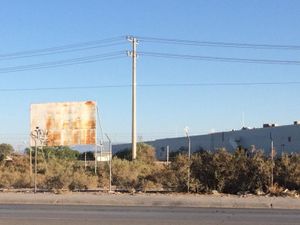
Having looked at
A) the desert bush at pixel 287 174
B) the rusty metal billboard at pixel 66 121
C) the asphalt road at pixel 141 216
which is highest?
the rusty metal billboard at pixel 66 121

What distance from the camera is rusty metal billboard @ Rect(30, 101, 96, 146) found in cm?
3294

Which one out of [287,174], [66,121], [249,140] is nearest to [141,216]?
[287,174]

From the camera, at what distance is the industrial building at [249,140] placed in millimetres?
68188

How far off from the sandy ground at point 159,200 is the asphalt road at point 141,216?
1470 millimetres

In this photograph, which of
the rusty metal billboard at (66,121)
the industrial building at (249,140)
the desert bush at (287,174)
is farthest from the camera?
the industrial building at (249,140)

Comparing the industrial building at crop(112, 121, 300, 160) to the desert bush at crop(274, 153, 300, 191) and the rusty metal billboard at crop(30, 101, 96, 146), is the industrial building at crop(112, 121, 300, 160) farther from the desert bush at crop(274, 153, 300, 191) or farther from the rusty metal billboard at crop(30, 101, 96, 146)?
the desert bush at crop(274, 153, 300, 191)

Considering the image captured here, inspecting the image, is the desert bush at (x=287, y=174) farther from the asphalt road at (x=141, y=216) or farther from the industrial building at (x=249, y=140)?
the industrial building at (x=249, y=140)

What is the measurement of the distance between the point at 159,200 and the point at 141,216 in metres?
5.37

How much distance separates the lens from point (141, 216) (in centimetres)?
1619

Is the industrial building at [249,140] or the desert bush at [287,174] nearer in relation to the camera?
the desert bush at [287,174]

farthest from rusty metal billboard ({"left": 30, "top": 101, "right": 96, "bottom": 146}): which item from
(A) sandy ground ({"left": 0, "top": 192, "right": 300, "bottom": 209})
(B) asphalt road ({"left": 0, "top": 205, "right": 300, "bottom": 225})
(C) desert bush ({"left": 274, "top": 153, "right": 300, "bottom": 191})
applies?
(B) asphalt road ({"left": 0, "top": 205, "right": 300, "bottom": 225})

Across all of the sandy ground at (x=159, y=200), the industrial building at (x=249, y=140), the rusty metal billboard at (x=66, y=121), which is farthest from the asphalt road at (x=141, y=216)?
the industrial building at (x=249, y=140)

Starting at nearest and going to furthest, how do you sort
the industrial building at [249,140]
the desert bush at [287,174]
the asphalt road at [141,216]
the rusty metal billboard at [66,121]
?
1. the asphalt road at [141,216]
2. the desert bush at [287,174]
3. the rusty metal billboard at [66,121]
4. the industrial building at [249,140]

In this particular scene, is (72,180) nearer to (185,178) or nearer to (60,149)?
(185,178)
